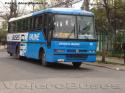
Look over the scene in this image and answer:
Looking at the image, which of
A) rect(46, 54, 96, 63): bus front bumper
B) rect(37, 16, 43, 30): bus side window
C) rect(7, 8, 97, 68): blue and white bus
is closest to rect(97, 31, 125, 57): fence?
rect(37, 16, 43, 30): bus side window

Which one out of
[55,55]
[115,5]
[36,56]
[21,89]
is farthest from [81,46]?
[115,5]

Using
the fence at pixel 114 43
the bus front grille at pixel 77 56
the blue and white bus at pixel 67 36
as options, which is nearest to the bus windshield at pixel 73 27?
the blue and white bus at pixel 67 36

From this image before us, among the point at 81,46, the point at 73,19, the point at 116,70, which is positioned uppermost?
the point at 73,19

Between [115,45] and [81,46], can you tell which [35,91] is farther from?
[115,45]

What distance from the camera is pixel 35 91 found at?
1198 cm

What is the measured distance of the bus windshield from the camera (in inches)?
792

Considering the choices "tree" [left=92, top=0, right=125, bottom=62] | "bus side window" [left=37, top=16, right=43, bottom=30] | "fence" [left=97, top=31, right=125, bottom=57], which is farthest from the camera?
"tree" [left=92, top=0, right=125, bottom=62]

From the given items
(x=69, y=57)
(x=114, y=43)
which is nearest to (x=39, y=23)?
(x=69, y=57)

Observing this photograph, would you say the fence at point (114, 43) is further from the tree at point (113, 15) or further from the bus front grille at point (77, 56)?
the bus front grille at point (77, 56)

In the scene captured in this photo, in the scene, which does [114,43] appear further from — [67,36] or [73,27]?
[67,36]

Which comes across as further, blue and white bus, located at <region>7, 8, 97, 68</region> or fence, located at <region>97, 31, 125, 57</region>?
fence, located at <region>97, 31, 125, 57</region>

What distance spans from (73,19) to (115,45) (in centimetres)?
1143

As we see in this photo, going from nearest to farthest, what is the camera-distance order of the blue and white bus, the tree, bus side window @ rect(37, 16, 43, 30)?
the blue and white bus
bus side window @ rect(37, 16, 43, 30)
the tree

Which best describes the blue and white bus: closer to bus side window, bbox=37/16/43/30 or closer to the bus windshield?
the bus windshield
